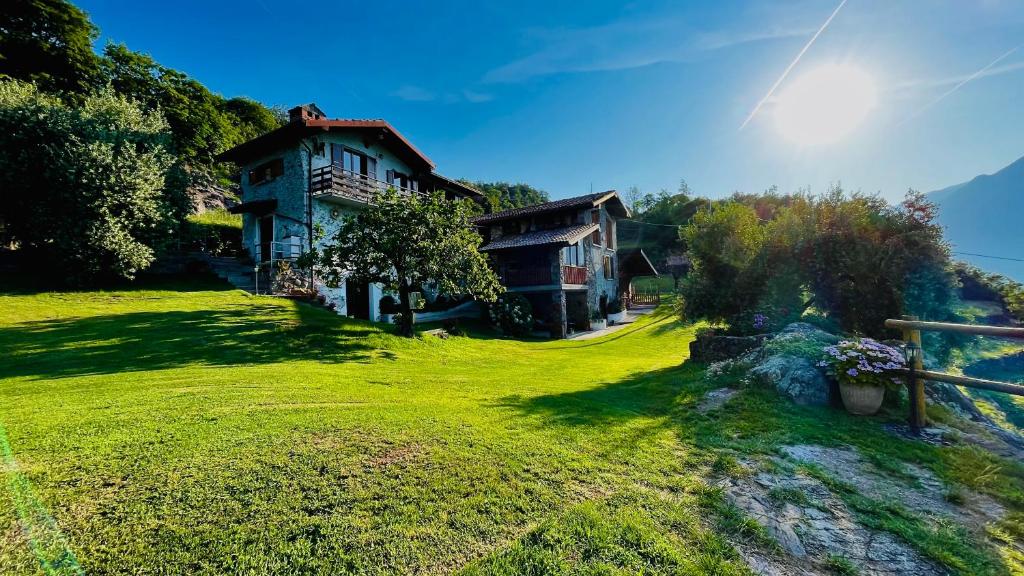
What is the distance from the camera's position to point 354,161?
2155 centimetres

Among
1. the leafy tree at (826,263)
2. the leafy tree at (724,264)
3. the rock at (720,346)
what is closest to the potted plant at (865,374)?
the rock at (720,346)

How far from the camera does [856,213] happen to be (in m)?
9.76

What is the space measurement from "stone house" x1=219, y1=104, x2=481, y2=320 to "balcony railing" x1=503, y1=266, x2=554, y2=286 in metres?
6.34

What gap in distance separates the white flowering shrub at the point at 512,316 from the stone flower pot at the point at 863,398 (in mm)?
15651

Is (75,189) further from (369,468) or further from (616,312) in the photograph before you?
(616,312)

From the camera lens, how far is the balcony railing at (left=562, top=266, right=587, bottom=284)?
22.3 metres

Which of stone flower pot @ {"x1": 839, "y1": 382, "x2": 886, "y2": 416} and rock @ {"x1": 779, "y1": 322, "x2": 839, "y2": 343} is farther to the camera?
rock @ {"x1": 779, "y1": 322, "x2": 839, "y2": 343}

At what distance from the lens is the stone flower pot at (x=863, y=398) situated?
562 cm

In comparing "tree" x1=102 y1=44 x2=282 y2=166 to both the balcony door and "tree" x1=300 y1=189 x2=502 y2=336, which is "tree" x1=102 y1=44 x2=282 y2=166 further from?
"tree" x1=300 y1=189 x2=502 y2=336

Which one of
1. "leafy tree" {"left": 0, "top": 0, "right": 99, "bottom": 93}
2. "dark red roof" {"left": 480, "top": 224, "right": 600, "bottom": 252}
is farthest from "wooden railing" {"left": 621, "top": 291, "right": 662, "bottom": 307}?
"leafy tree" {"left": 0, "top": 0, "right": 99, "bottom": 93}

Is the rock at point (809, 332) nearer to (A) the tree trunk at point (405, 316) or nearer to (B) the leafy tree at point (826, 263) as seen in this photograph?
(B) the leafy tree at point (826, 263)

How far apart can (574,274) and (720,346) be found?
13309 millimetres

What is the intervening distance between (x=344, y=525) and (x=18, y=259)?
25.7 m

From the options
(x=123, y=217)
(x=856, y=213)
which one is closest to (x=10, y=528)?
(x=856, y=213)
